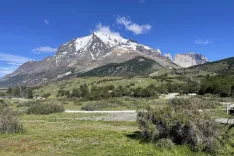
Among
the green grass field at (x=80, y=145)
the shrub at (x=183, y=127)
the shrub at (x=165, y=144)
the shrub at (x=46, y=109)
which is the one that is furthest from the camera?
the shrub at (x=46, y=109)

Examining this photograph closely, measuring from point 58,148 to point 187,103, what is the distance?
9583 mm

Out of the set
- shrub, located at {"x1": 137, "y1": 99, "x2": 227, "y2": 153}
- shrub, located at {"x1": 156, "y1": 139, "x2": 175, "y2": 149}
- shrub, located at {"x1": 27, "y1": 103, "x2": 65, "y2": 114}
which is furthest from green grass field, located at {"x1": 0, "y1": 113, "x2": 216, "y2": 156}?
shrub, located at {"x1": 27, "y1": 103, "x2": 65, "y2": 114}

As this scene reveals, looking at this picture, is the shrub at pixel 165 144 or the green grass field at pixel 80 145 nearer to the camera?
the green grass field at pixel 80 145

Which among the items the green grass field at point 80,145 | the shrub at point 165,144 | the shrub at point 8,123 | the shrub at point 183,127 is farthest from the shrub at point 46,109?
the shrub at point 165,144

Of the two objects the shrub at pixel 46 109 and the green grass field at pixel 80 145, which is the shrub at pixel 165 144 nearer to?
the green grass field at pixel 80 145

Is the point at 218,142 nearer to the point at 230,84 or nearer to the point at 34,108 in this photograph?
the point at 34,108

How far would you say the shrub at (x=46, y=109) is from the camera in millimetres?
43625

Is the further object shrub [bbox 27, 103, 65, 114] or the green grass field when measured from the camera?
shrub [bbox 27, 103, 65, 114]

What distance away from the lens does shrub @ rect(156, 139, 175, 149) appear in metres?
15.2

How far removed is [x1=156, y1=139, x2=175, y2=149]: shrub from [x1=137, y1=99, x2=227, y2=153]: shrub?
0.58 m

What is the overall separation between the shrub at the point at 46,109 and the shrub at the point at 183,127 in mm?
29625

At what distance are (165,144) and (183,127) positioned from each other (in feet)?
5.03

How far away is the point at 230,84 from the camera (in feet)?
265

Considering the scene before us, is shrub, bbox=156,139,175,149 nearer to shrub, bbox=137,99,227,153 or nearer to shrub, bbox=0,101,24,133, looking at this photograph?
shrub, bbox=137,99,227,153
